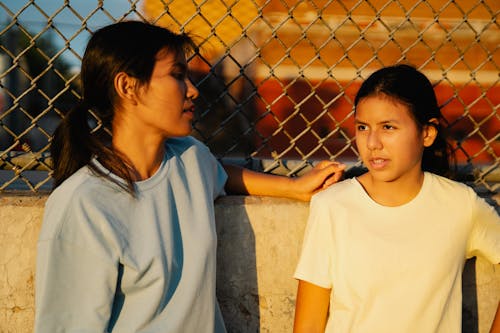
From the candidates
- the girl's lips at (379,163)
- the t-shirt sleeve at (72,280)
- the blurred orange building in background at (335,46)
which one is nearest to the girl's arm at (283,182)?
the girl's lips at (379,163)

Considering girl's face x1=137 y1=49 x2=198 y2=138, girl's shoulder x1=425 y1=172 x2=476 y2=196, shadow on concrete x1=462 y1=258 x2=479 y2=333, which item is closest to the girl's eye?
girl's face x1=137 y1=49 x2=198 y2=138

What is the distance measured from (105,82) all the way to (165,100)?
0.74ft

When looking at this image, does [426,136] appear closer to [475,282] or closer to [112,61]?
[475,282]

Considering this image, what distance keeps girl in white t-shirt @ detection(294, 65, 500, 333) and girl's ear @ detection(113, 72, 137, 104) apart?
78cm

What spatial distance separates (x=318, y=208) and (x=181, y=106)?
0.63m

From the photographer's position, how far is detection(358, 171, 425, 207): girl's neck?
174cm

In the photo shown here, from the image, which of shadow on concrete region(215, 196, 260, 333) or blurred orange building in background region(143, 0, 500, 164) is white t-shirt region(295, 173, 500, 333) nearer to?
shadow on concrete region(215, 196, 260, 333)

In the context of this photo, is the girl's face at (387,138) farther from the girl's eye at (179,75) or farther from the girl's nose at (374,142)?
the girl's eye at (179,75)

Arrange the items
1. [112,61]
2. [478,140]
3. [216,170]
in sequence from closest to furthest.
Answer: [112,61] < [216,170] < [478,140]

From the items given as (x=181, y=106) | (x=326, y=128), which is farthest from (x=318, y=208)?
(x=326, y=128)

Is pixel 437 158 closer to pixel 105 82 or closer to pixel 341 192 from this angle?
pixel 341 192

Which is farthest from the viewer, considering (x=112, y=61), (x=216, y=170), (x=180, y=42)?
(x=216, y=170)

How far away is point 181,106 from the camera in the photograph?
1.72 metres

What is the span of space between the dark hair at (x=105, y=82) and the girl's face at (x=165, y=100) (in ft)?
0.10
